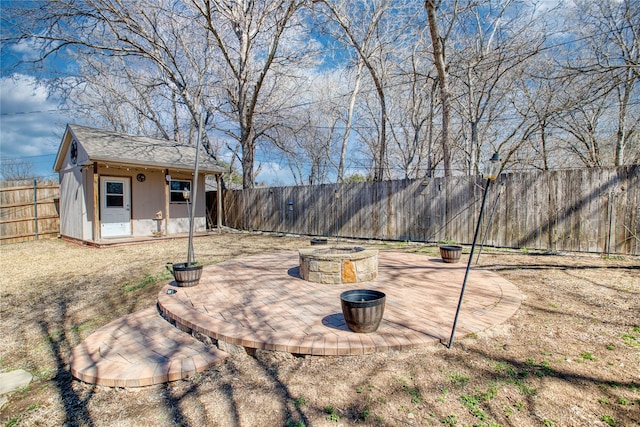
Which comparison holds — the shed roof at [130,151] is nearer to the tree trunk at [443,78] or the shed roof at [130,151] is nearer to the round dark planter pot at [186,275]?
the round dark planter pot at [186,275]

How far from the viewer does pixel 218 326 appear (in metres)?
3.10

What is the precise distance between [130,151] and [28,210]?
4304mm

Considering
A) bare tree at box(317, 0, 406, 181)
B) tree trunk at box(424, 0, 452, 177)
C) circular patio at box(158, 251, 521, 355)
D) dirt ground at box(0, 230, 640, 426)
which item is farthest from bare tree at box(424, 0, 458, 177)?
dirt ground at box(0, 230, 640, 426)

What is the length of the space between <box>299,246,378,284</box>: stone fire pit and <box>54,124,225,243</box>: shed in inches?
316

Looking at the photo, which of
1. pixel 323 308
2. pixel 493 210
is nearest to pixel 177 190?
pixel 323 308

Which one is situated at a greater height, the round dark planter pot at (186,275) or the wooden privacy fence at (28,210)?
the wooden privacy fence at (28,210)

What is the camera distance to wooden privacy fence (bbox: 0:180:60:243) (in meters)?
10.5

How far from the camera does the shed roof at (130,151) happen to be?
958 centimetres

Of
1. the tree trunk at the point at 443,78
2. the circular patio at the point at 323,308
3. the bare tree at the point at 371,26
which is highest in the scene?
the bare tree at the point at 371,26

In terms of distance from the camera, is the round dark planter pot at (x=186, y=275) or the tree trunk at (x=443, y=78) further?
the tree trunk at (x=443, y=78)

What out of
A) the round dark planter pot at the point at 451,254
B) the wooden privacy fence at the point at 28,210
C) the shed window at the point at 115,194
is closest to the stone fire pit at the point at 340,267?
the round dark planter pot at the point at 451,254

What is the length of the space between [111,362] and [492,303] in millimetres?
3953

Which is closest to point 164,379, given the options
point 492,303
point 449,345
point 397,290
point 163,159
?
point 449,345

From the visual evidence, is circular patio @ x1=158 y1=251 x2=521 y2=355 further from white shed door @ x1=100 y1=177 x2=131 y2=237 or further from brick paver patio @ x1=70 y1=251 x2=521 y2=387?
white shed door @ x1=100 y1=177 x2=131 y2=237
